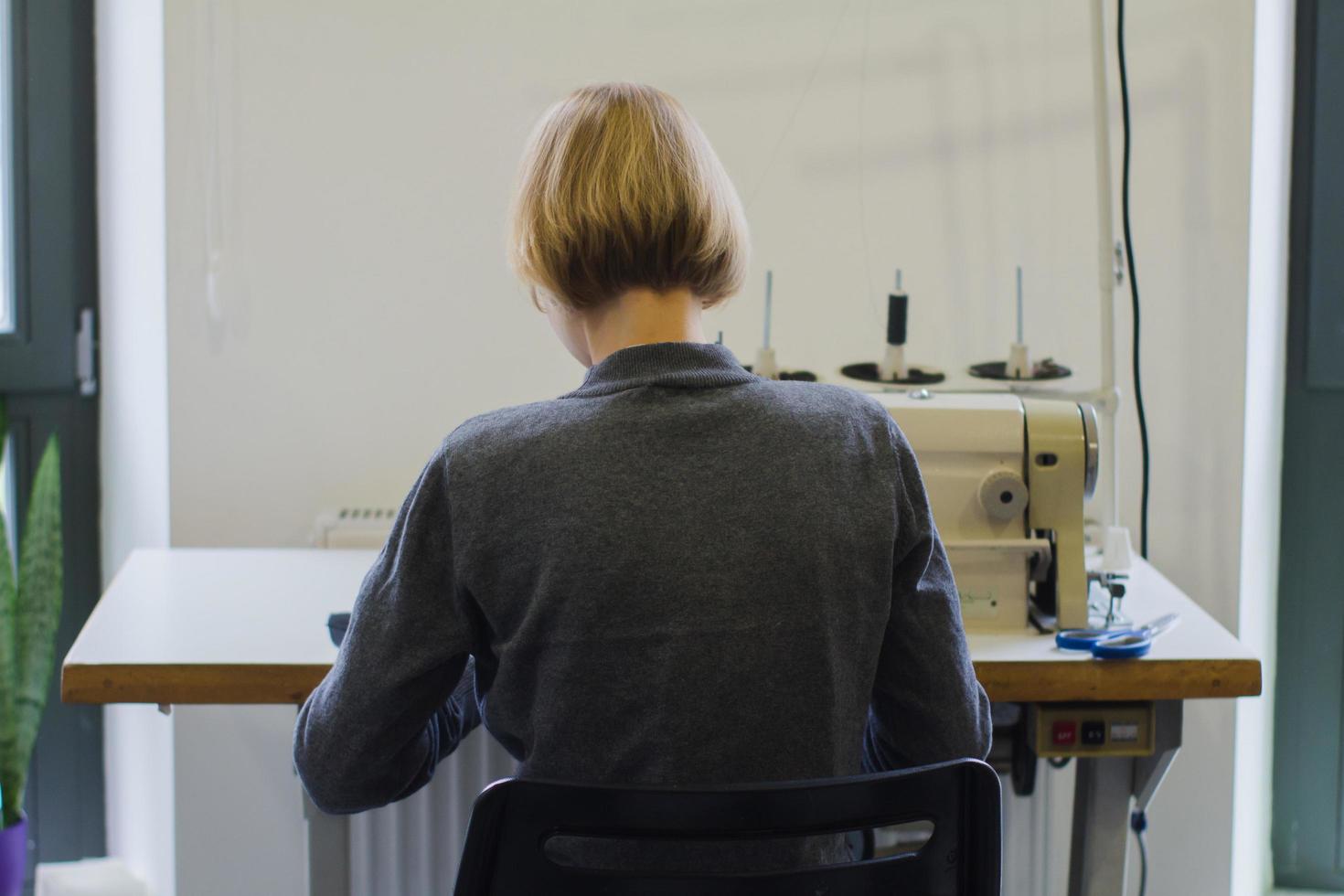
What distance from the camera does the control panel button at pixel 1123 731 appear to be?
1.56 meters

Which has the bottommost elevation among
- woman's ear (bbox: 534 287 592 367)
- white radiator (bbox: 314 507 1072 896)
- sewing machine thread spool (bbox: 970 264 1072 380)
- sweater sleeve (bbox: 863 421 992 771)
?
white radiator (bbox: 314 507 1072 896)

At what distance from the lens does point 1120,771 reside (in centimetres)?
168

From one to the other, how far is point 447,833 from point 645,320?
1.13 meters

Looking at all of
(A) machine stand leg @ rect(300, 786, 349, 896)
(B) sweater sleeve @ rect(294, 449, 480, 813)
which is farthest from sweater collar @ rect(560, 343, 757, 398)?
(A) machine stand leg @ rect(300, 786, 349, 896)

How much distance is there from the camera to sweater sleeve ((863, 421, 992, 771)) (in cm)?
98

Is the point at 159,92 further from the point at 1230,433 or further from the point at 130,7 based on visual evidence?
the point at 1230,433

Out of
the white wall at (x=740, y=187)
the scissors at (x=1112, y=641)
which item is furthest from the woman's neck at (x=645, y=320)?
the white wall at (x=740, y=187)

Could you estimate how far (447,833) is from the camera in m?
1.91

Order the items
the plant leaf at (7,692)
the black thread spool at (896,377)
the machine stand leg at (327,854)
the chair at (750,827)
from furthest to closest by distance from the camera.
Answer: the plant leaf at (7,692) < the black thread spool at (896,377) < the machine stand leg at (327,854) < the chair at (750,827)

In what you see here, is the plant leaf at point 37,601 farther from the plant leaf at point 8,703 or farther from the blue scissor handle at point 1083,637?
the blue scissor handle at point 1083,637

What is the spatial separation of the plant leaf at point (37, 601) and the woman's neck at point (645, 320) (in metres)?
1.43

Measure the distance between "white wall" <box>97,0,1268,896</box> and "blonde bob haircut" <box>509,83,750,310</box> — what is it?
124cm

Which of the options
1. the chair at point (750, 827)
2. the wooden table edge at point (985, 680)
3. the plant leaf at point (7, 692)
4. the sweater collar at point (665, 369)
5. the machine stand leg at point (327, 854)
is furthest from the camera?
the plant leaf at point (7, 692)

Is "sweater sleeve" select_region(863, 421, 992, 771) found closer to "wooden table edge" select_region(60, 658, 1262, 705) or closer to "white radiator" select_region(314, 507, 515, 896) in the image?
"wooden table edge" select_region(60, 658, 1262, 705)
